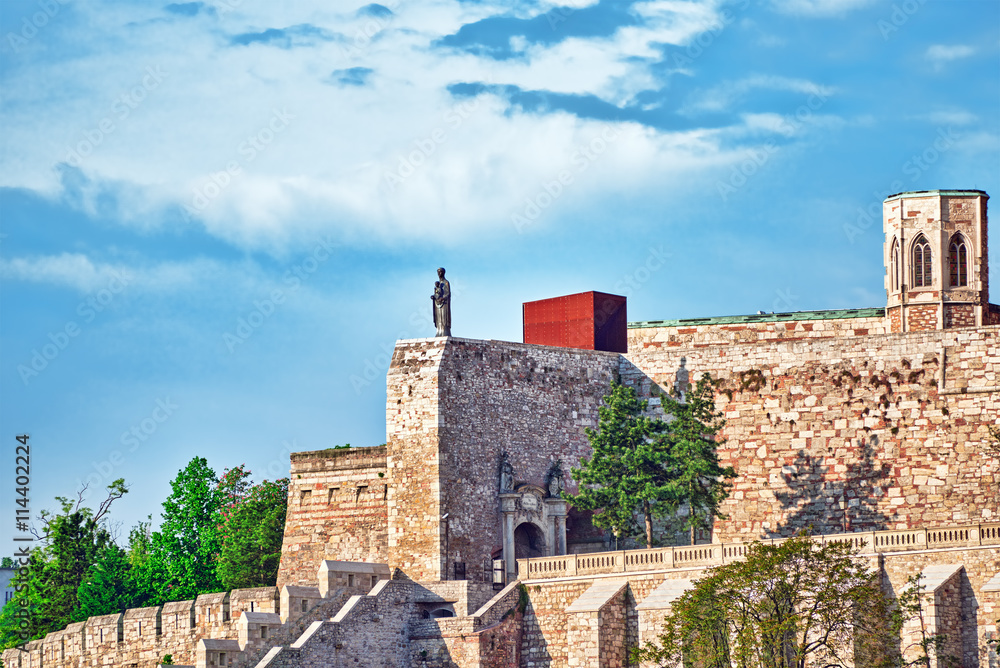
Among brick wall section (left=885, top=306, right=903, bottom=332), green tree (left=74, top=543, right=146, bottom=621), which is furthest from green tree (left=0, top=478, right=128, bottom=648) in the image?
brick wall section (left=885, top=306, right=903, bottom=332)

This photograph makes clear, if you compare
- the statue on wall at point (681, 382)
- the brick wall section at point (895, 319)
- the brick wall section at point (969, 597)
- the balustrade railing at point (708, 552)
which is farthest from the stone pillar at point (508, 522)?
the brick wall section at point (895, 319)

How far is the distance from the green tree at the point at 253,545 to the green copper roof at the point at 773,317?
15212mm

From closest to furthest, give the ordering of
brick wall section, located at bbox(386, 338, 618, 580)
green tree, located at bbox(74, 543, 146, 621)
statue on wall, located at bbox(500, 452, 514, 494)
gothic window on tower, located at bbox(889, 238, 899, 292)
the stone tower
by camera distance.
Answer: brick wall section, located at bbox(386, 338, 618, 580)
statue on wall, located at bbox(500, 452, 514, 494)
the stone tower
gothic window on tower, located at bbox(889, 238, 899, 292)
green tree, located at bbox(74, 543, 146, 621)

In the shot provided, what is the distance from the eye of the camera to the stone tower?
72375mm

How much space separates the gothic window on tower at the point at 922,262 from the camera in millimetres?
72812

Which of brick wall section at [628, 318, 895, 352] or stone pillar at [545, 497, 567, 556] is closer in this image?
stone pillar at [545, 497, 567, 556]

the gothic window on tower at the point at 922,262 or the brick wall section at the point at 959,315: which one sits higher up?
the gothic window on tower at the point at 922,262

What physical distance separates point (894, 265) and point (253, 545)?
83.0 ft

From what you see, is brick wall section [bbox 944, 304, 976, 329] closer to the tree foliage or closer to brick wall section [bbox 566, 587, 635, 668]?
the tree foliage

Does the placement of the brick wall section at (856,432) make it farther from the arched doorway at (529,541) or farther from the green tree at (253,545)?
the green tree at (253,545)

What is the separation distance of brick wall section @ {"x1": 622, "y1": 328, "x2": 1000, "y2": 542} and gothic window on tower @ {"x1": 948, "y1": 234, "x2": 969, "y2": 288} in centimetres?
571

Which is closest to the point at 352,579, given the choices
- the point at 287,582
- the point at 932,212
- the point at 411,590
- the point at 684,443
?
the point at 411,590

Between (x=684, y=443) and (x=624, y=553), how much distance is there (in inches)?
172

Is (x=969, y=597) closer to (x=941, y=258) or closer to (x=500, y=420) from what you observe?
(x=500, y=420)
